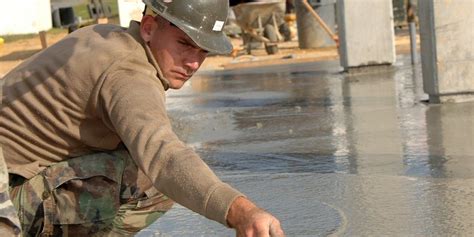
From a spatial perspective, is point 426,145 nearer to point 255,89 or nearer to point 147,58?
point 147,58

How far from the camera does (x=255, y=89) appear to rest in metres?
15.0

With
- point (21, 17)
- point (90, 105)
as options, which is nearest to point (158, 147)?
point (90, 105)

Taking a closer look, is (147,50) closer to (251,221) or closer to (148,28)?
(148,28)


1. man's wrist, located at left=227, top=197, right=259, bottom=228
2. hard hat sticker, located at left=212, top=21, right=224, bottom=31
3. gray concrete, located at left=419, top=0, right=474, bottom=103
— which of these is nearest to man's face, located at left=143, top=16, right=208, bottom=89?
hard hat sticker, located at left=212, top=21, right=224, bottom=31

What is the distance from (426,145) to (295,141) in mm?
1188

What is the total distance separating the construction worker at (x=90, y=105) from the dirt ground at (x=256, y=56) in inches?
629

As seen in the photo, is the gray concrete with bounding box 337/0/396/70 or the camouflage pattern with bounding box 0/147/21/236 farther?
the gray concrete with bounding box 337/0/396/70

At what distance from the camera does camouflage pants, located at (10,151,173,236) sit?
4434mm

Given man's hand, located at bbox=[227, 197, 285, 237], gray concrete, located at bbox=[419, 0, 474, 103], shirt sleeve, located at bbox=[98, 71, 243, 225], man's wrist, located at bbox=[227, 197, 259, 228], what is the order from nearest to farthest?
man's hand, located at bbox=[227, 197, 285, 237]
man's wrist, located at bbox=[227, 197, 259, 228]
shirt sleeve, located at bbox=[98, 71, 243, 225]
gray concrete, located at bbox=[419, 0, 474, 103]

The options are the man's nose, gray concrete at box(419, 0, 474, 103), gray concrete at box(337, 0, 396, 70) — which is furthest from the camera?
gray concrete at box(337, 0, 396, 70)

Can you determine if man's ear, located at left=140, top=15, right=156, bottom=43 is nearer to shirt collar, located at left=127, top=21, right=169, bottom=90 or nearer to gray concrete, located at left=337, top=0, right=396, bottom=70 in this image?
shirt collar, located at left=127, top=21, right=169, bottom=90

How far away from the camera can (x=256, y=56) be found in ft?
79.2

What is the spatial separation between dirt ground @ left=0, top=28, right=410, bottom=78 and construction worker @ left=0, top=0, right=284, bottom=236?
16.0m

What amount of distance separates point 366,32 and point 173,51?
11874 mm
